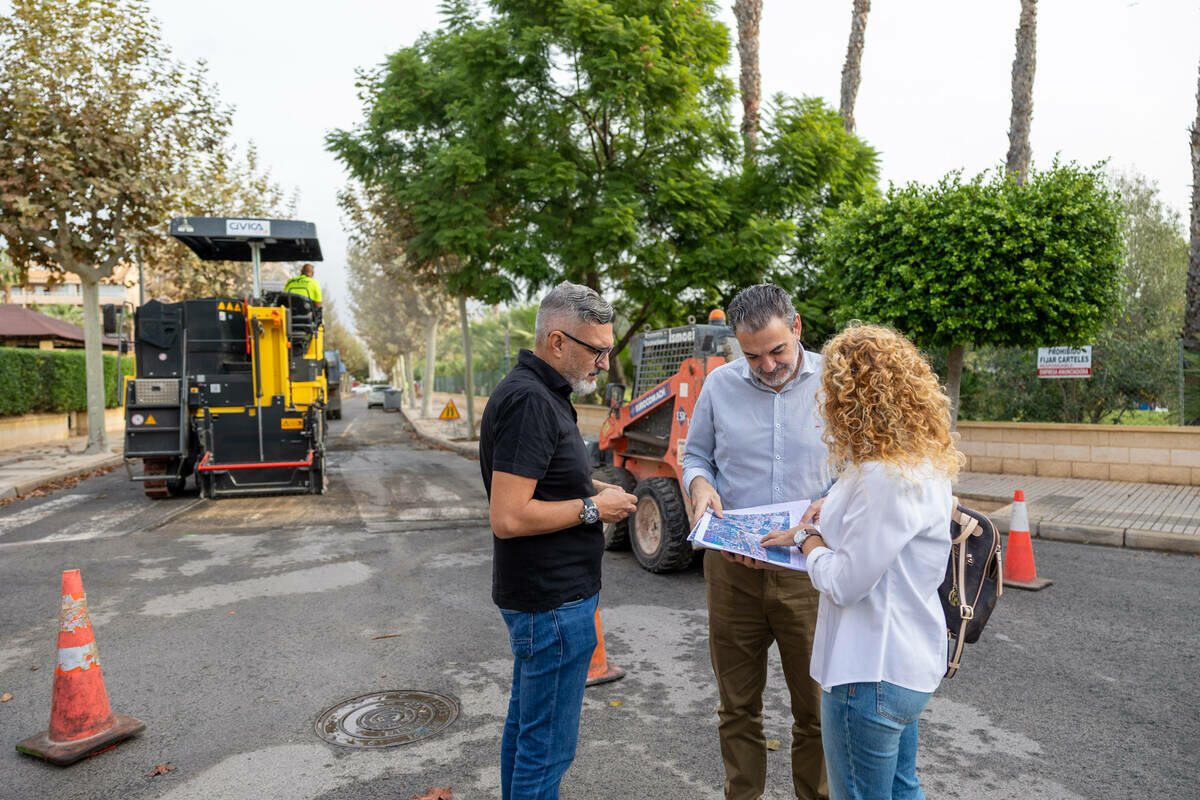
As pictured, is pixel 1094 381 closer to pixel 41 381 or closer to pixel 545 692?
pixel 545 692

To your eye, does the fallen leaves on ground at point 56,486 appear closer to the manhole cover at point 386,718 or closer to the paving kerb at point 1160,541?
the manhole cover at point 386,718

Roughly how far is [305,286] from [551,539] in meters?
10.7

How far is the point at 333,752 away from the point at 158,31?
1794 cm

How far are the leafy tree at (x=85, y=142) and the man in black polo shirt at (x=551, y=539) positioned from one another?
627 inches

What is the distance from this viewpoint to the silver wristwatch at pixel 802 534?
220cm

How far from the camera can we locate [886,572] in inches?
78.4

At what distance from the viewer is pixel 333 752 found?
3639mm

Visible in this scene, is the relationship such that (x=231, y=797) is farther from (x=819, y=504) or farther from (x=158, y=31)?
(x=158, y=31)

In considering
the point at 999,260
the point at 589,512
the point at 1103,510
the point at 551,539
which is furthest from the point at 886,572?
the point at 999,260

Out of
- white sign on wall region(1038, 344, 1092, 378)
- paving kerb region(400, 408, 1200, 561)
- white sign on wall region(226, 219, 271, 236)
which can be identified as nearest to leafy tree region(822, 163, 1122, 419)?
white sign on wall region(1038, 344, 1092, 378)

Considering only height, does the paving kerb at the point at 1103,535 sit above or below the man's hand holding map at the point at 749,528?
below

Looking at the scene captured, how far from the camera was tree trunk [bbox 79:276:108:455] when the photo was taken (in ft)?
54.3

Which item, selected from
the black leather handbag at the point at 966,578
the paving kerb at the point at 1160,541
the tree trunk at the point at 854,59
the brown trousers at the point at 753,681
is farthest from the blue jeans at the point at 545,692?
the tree trunk at the point at 854,59

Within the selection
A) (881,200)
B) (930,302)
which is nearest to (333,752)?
(930,302)
